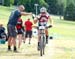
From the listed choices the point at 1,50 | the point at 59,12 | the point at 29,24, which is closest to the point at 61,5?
the point at 59,12

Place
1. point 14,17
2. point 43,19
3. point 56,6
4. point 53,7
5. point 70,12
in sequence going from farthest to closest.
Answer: point 53,7 < point 56,6 < point 70,12 < point 43,19 < point 14,17

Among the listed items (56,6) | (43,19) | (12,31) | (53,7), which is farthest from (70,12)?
(12,31)

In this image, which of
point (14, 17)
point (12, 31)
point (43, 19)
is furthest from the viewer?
point (43, 19)

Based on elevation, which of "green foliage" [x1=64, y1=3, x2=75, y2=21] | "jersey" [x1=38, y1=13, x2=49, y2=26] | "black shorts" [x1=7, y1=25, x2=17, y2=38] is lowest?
"green foliage" [x1=64, y1=3, x2=75, y2=21]

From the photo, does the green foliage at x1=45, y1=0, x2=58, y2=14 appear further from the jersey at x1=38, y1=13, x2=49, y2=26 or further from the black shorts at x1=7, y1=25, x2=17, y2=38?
Result: the black shorts at x1=7, y1=25, x2=17, y2=38

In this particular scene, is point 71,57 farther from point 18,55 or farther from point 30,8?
point 30,8

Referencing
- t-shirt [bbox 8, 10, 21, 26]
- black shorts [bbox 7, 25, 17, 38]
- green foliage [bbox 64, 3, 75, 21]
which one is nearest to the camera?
t-shirt [bbox 8, 10, 21, 26]

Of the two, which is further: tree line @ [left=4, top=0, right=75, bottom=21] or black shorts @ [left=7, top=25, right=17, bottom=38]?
tree line @ [left=4, top=0, right=75, bottom=21]

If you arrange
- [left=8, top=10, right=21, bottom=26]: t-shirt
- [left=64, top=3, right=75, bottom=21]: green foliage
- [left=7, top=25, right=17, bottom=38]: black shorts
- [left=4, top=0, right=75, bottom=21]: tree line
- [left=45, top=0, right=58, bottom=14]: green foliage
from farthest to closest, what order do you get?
[left=45, top=0, right=58, bottom=14]: green foliage, [left=4, top=0, right=75, bottom=21]: tree line, [left=64, top=3, right=75, bottom=21]: green foliage, [left=7, top=25, right=17, bottom=38]: black shorts, [left=8, top=10, right=21, bottom=26]: t-shirt

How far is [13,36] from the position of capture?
16.7 metres

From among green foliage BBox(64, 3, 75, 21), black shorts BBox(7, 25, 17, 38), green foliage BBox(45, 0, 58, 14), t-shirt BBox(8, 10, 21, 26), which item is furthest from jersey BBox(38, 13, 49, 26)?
green foliage BBox(45, 0, 58, 14)

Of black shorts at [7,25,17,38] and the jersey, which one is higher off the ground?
the jersey

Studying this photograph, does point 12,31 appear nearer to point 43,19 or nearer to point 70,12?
point 43,19

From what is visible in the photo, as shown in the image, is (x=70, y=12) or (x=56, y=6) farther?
(x=56, y=6)
